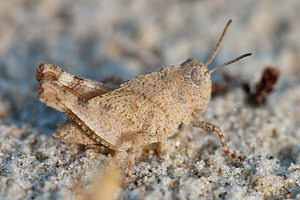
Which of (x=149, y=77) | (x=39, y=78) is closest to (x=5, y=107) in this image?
(x=39, y=78)

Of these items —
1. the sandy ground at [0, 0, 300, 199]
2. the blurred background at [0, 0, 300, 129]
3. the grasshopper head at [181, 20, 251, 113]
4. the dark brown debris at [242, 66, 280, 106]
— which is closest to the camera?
the sandy ground at [0, 0, 300, 199]

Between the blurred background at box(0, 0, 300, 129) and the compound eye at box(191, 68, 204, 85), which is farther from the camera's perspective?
the blurred background at box(0, 0, 300, 129)

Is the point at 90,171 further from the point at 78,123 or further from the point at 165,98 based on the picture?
the point at 165,98

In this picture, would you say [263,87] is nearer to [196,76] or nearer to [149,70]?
[196,76]

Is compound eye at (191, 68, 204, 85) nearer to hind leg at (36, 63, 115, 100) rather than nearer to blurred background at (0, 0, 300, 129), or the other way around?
hind leg at (36, 63, 115, 100)

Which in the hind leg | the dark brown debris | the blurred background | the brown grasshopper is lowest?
the brown grasshopper

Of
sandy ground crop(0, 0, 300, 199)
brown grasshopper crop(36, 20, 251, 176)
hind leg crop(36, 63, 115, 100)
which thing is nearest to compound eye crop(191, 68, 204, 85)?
brown grasshopper crop(36, 20, 251, 176)

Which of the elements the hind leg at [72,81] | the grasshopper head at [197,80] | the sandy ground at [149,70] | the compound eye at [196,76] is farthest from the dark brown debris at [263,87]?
the hind leg at [72,81]
